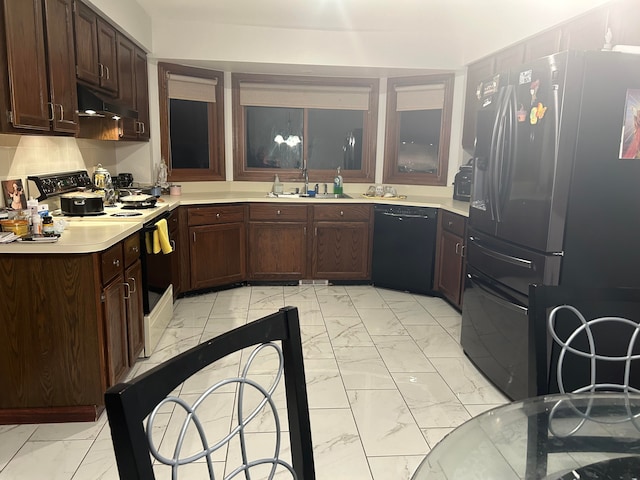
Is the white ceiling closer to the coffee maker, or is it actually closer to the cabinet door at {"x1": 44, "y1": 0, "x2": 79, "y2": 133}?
the cabinet door at {"x1": 44, "y1": 0, "x2": 79, "y2": 133}

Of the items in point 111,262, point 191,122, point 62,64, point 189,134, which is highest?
point 62,64

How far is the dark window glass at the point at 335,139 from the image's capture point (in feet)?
16.7

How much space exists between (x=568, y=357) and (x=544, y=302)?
3.70 feet

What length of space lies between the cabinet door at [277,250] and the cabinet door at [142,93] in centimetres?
126

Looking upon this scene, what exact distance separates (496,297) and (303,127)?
10.0 feet

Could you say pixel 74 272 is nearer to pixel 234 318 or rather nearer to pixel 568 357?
pixel 234 318

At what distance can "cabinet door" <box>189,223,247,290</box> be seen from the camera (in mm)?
4254

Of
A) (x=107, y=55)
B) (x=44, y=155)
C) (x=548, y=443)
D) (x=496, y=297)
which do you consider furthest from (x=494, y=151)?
(x=44, y=155)

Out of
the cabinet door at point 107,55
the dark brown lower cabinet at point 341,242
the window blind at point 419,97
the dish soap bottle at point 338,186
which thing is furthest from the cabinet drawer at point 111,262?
the window blind at point 419,97

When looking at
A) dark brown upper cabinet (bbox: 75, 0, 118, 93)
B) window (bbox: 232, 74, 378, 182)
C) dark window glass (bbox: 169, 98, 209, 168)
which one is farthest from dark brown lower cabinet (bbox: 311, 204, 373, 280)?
dark brown upper cabinet (bbox: 75, 0, 118, 93)

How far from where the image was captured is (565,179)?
2.19 metres

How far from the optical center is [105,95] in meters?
3.34

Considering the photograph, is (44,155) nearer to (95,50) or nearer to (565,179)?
(95,50)

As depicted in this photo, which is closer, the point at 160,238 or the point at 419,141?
the point at 160,238
